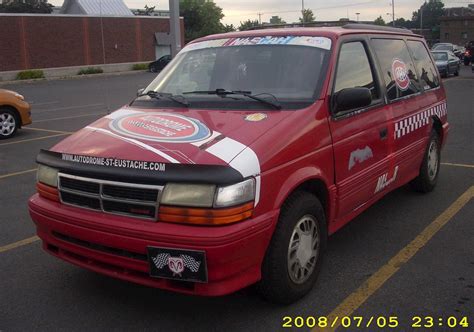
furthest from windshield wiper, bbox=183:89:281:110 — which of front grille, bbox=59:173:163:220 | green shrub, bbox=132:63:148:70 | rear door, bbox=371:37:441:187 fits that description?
green shrub, bbox=132:63:148:70

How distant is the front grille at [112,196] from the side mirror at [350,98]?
5.30 ft

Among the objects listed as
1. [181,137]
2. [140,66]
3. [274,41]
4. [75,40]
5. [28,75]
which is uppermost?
[75,40]

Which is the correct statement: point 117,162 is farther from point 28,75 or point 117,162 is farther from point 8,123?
point 28,75

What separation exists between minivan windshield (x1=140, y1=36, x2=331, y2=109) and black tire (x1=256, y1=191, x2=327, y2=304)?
0.74 meters

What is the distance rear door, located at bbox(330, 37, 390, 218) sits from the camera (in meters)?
3.92

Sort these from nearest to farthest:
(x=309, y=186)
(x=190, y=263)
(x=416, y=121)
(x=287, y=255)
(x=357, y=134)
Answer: (x=190, y=263)
(x=287, y=255)
(x=309, y=186)
(x=357, y=134)
(x=416, y=121)

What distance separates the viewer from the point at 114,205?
10.3ft

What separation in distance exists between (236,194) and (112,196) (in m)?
0.78

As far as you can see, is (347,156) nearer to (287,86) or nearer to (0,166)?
(287,86)

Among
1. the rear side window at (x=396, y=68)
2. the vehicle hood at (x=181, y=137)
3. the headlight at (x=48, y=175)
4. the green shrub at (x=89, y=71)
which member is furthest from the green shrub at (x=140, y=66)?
the headlight at (x=48, y=175)

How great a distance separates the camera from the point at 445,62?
2512cm

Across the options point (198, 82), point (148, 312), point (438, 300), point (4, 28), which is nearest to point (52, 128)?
point (198, 82)

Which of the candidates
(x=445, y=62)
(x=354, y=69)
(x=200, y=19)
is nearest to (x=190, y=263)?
(x=354, y=69)

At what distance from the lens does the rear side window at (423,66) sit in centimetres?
578
